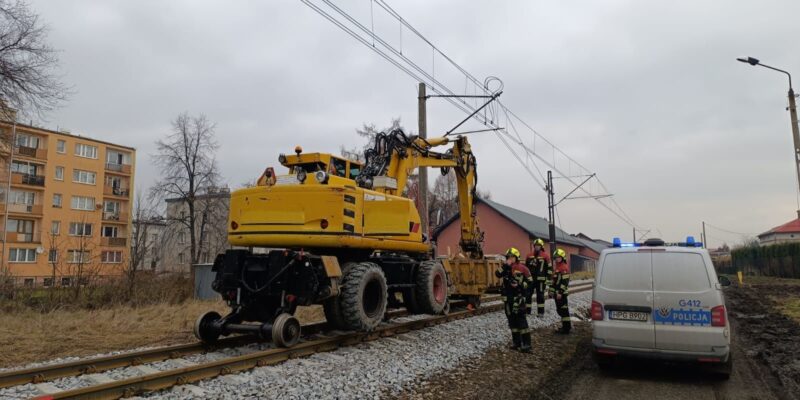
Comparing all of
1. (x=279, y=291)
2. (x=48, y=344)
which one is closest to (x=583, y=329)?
(x=279, y=291)

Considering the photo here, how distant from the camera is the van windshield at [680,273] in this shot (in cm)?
655

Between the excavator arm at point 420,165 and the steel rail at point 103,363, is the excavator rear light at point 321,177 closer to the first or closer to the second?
the excavator arm at point 420,165

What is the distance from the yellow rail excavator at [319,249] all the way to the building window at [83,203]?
48080 mm

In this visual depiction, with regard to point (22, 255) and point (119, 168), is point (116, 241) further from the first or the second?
point (22, 255)

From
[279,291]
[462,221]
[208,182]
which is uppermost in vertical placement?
[208,182]

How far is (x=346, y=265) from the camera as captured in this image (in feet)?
29.1

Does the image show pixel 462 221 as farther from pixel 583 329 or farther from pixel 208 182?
pixel 208 182

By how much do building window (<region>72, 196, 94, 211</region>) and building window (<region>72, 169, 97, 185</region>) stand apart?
5.11 feet

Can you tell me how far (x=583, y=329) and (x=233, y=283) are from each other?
726cm

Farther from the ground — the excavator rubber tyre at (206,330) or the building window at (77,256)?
the building window at (77,256)

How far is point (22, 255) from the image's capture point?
4425 cm

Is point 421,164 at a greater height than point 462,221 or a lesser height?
greater

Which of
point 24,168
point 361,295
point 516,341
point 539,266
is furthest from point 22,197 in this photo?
point 516,341

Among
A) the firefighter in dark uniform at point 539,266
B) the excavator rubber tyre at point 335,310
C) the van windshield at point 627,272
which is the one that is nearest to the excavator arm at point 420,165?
the excavator rubber tyre at point 335,310
